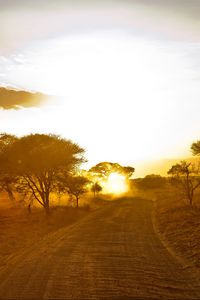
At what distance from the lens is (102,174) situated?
110 m

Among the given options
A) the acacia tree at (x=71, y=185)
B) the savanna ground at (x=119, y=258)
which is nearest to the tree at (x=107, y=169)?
the acacia tree at (x=71, y=185)

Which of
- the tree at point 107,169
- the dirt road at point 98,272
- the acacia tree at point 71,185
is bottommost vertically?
the dirt road at point 98,272

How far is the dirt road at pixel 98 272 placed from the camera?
37.2ft

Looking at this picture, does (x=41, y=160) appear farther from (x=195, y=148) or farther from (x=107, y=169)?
(x=107, y=169)

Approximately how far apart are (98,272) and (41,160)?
29.3 meters

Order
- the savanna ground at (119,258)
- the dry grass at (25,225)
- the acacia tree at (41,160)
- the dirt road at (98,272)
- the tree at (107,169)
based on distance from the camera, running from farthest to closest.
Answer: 1. the tree at (107,169)
2. the acacia tree at (41,160)
3. the dry grass at (25,225)
4. the savanna ground at (119,258)
5. the dirt road at (98,272)

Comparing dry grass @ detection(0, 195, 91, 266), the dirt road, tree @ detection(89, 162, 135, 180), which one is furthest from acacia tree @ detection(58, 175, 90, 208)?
tree @ detection(89, 162, 135, 180)

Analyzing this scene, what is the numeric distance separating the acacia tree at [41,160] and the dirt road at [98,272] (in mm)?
20974

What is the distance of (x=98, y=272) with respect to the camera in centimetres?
1385

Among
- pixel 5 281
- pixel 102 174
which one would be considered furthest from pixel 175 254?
pixel 102 174

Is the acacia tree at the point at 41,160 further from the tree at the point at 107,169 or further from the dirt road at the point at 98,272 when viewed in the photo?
the tree at the point at 107,169

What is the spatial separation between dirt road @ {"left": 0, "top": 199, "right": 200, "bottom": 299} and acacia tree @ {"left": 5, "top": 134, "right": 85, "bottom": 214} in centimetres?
2097

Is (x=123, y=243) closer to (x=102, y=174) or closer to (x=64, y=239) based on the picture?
(x=64, y=239)

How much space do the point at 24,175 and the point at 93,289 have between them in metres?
32.8
